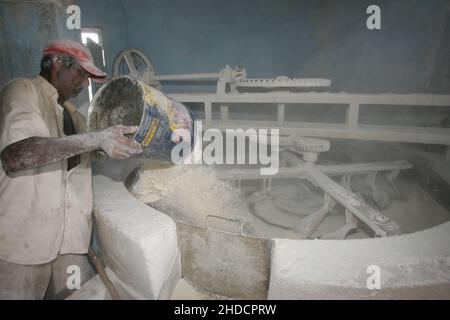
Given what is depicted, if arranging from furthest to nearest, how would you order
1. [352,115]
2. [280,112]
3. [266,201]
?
[280,112], [266,201], [352,115]

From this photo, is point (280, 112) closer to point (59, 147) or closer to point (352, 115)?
point (352, 115)

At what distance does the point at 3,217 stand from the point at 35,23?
1.91 metres

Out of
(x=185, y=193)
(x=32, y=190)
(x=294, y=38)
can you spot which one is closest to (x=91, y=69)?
(x=32, y=190)

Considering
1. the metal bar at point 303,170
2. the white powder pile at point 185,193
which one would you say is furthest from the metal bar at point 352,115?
the white powder pile at point 185,193

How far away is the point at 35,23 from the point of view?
8.37 feet

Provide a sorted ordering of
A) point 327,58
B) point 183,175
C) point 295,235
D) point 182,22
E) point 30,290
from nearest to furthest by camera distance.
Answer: point 30,290 → point 295,235 → point 183,175 → point 327,58 → point 182,22

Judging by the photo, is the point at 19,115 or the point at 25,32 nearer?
the point at 19,115

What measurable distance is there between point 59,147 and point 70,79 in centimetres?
62

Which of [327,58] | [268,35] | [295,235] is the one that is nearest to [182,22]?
[268,35]

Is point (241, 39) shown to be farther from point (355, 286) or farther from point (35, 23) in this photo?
point (355, 286)

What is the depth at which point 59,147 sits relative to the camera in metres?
1.39

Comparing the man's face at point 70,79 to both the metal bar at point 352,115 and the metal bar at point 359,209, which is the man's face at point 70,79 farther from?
the metal bar at point 352,115

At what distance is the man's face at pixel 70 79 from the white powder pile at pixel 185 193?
3.42ft

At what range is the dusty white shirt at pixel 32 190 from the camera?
1442mm
